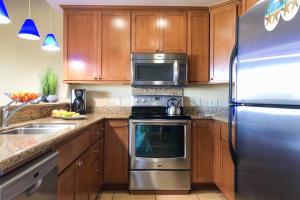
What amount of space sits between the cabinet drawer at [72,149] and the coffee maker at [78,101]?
1.33 metres

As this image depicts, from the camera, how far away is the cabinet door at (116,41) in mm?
3461

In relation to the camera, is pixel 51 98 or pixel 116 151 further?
pixel 51 98

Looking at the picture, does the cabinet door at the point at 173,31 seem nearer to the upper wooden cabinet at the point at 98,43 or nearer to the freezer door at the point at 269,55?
the upper wooden cabinet at the point at 98,43

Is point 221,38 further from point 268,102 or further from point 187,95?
point 268,102

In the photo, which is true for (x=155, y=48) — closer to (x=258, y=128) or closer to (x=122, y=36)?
(x=122, y=36)

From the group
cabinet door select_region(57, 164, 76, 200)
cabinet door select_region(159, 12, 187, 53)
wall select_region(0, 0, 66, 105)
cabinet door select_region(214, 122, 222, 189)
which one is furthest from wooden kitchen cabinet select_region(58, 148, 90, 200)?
wall select_region(0, 0, 66, 105)

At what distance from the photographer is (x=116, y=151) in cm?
319

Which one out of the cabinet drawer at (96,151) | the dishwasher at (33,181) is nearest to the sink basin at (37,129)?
the cabinet drawer at (96,151)

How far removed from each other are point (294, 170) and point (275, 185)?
0.20 m

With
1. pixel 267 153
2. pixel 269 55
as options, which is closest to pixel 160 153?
pixel 267 153

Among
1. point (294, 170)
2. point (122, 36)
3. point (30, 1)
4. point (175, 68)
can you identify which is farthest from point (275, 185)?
point (30, 1)

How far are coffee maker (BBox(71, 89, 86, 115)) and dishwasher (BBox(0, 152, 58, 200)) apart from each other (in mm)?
2196

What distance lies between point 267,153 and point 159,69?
6.82 ft

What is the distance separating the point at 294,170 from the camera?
49.6 inches
